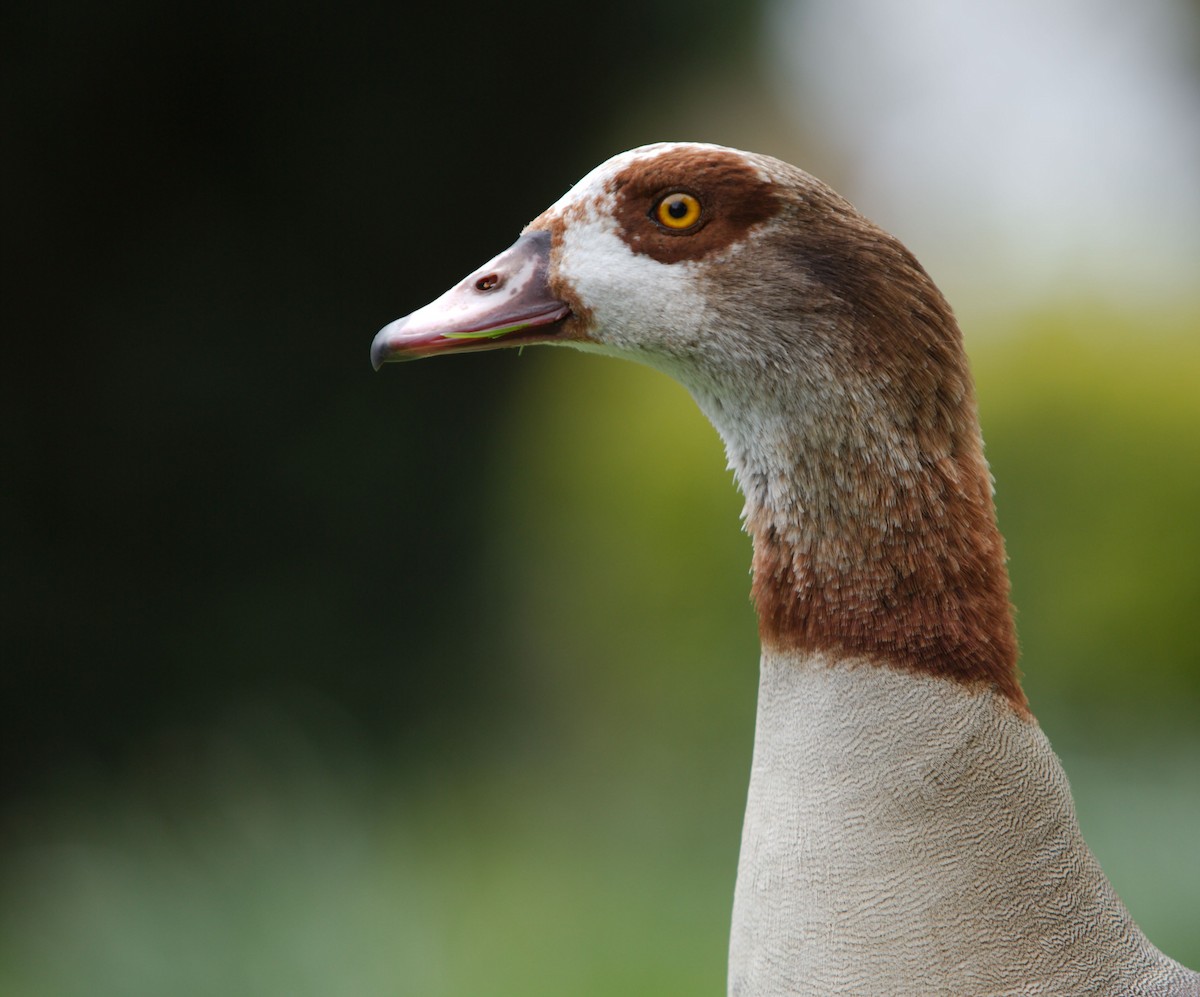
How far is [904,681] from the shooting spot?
121 cm

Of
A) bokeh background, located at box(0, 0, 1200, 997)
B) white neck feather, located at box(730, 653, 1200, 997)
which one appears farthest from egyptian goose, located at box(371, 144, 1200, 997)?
bokeh background, located at box(0, 0, 1200, 997)

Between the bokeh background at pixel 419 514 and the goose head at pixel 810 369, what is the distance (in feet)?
6.22

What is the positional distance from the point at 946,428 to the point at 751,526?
0.22m

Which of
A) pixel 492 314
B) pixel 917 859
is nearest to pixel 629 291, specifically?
pixel 492 314

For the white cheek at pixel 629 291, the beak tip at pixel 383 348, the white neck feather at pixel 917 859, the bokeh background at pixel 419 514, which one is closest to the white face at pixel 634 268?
the white cheek at pixel 629 291

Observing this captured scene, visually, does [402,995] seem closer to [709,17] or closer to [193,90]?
[193,90]

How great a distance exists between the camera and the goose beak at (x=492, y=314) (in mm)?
1351

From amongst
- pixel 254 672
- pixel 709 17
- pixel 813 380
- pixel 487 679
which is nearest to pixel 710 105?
pixel 709 17

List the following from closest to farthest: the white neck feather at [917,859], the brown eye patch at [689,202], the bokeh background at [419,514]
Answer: the white neck feather at [917,859] < the brown eye patch at [689,202] < the bokeh background at [419,514]

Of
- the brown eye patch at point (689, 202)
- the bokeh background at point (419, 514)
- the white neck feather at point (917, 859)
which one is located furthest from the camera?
the bokeh background at point (419, 514)

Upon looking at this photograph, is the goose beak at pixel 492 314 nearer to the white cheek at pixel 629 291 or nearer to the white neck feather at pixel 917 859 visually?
the white cheek at pixel 629 291

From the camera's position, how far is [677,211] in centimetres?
131

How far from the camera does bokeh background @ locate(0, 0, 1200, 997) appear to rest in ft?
10.5

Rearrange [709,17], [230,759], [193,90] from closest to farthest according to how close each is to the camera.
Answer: [230,759]
[193,90]
[709,17]
